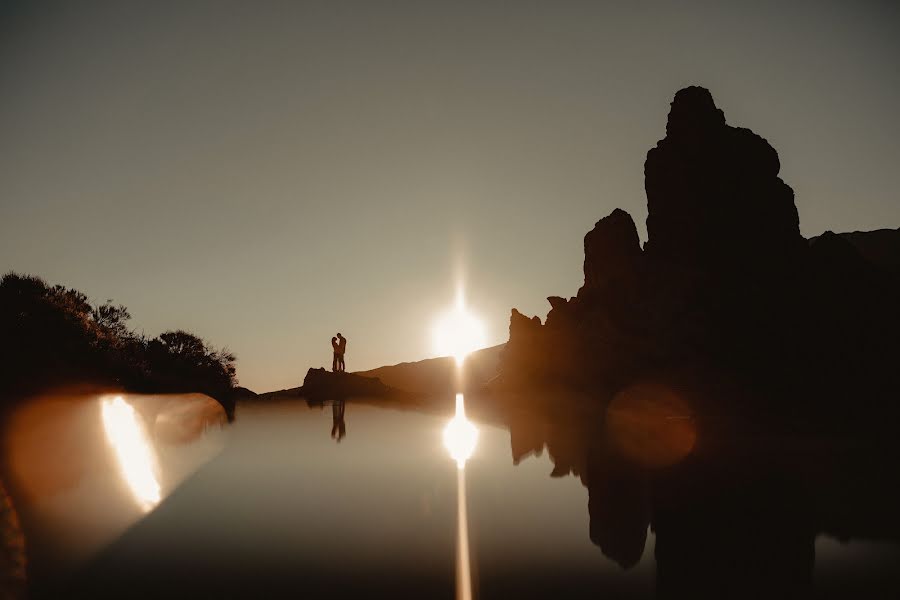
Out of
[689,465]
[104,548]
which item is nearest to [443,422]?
[689,465]

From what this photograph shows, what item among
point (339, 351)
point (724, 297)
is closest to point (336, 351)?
point (339, 351)

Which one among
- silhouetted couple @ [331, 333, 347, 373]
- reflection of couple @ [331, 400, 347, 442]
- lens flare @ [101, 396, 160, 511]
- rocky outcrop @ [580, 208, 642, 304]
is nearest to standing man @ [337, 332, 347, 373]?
silhouetted couple @ [331, 333, 347, 373]

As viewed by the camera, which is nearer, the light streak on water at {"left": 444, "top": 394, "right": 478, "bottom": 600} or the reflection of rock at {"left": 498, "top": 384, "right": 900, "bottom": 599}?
the light streak on water at {"left": 444, "top": 394, "right": 478, "bottom": 600}

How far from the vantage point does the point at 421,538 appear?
549cm

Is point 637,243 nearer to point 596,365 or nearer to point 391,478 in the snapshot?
point 596,365

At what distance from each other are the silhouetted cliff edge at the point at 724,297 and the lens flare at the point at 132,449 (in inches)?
1806

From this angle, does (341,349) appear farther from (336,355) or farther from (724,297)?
(724,297)

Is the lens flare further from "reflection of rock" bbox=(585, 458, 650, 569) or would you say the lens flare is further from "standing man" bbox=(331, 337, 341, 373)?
"standing man" bbox=(331, 337, 341, 373)

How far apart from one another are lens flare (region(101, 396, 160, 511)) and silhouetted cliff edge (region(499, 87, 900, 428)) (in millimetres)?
45864

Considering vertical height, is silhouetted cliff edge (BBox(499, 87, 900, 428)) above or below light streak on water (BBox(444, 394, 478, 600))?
above

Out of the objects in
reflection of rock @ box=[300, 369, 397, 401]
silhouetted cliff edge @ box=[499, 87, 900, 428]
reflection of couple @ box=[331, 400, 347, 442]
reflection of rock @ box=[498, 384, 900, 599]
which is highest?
silhouetted cliff edge @ box=[499, 87, 900, 428]

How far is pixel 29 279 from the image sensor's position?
20094 mm

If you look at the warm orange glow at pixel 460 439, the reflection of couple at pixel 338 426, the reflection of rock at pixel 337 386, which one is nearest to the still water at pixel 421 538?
the warm orange glow at pixel 460 439

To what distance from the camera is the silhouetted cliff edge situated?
48875mm
